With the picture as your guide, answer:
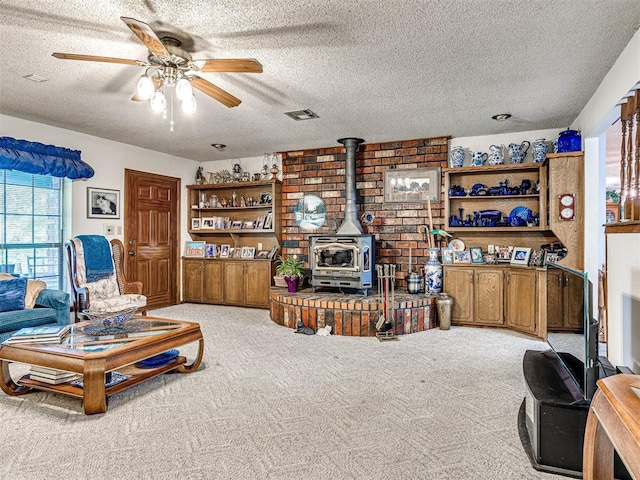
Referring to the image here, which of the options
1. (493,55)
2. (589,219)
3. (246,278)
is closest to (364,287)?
(246,278)

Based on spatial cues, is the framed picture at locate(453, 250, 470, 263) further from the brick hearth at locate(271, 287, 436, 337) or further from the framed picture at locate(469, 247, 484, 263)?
the brick hearth at locate(271, 287, 436, 337)

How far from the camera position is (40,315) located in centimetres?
352

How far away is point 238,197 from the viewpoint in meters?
6.62

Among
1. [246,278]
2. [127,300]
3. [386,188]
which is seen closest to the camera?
[127,300]

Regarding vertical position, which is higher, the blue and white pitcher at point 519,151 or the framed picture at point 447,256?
the blue and white pitcher at point 519,151

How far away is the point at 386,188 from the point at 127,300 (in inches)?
137

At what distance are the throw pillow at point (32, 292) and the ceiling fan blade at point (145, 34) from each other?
2.69 meters

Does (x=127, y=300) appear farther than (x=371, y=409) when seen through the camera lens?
Yes

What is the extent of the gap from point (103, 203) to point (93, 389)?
11.5ft

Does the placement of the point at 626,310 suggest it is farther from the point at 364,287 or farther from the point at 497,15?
the point at 364,287

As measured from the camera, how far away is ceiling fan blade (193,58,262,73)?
2.41 meters

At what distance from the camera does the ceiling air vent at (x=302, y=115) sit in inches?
163

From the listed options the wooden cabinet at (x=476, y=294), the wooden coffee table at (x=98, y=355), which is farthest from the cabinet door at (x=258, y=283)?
the wooden coffee table at (x=98, y=355)

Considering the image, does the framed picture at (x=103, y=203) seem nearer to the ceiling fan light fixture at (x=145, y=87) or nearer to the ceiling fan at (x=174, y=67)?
the ceiling fan at (x=174, y=67)
